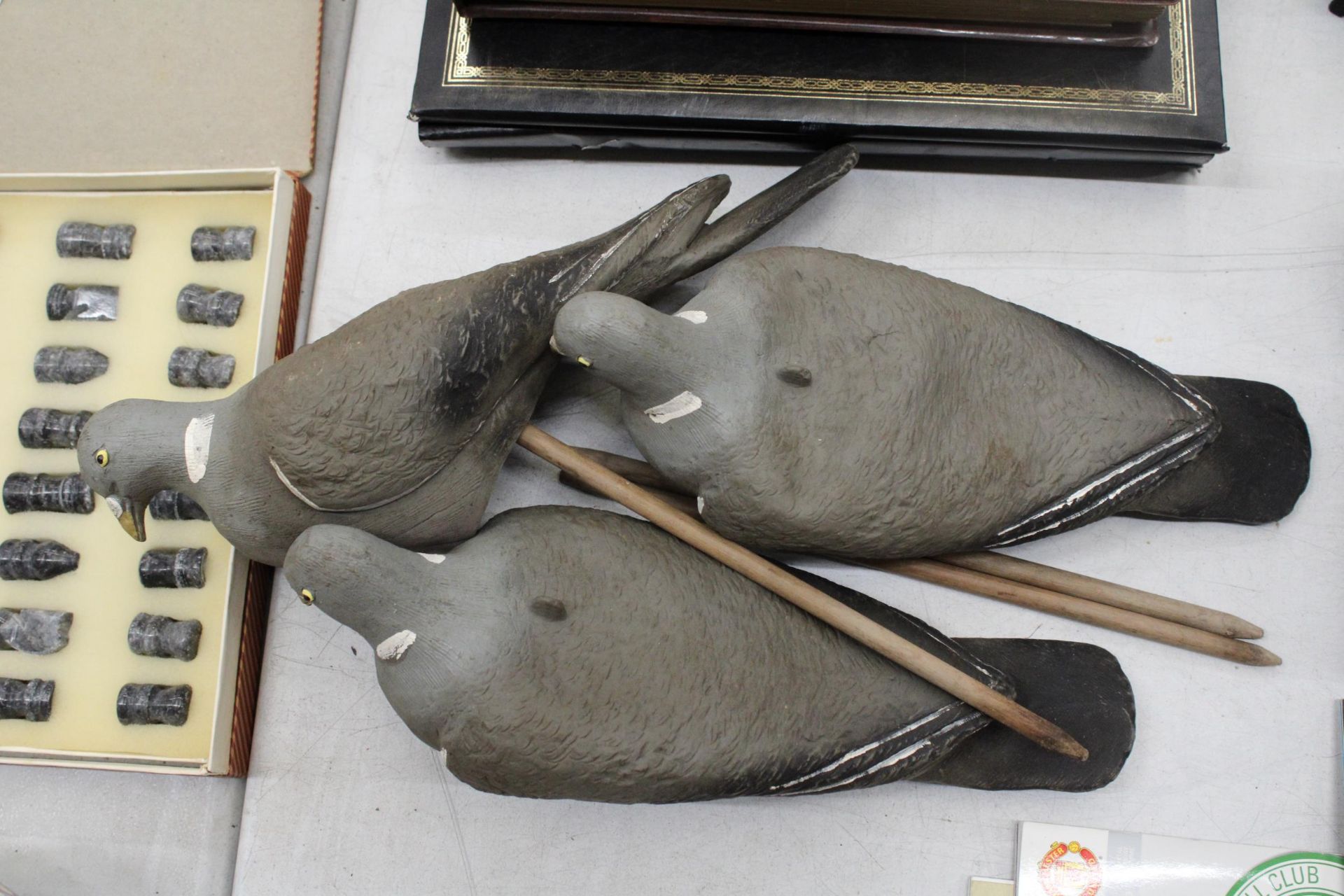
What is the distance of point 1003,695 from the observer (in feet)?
2.95

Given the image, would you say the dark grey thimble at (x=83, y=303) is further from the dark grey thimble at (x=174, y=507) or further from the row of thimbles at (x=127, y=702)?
the row of thimbles at (x=127, y=702)

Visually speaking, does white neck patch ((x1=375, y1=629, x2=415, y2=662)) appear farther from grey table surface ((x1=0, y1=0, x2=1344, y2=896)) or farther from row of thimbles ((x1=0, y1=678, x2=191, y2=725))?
row of thimbles ((x1=0, y1=678, x2=191, y2=725))

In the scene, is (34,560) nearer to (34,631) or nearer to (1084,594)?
(34,631)

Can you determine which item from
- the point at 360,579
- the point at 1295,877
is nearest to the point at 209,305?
the point at 360,579

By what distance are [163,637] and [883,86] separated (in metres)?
0.98

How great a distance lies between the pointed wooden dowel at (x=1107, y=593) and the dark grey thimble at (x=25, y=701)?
3.19 ft

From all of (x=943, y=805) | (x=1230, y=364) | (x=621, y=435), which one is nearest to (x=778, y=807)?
(x=943, y=805)

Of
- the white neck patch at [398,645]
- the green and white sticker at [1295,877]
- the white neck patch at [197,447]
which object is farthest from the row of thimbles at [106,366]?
the green and white sticker at [1295,877]

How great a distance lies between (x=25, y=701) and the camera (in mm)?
1045

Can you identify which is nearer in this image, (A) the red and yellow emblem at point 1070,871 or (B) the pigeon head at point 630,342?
(B) the pigeon head at point 630,342

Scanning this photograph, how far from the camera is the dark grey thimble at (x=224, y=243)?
1.12 m

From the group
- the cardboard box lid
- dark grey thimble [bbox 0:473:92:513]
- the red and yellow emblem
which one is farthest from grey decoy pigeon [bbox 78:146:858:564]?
the red and yellow emblem

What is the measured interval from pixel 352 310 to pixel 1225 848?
1.08m

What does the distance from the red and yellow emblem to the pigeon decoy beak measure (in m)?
0.93
